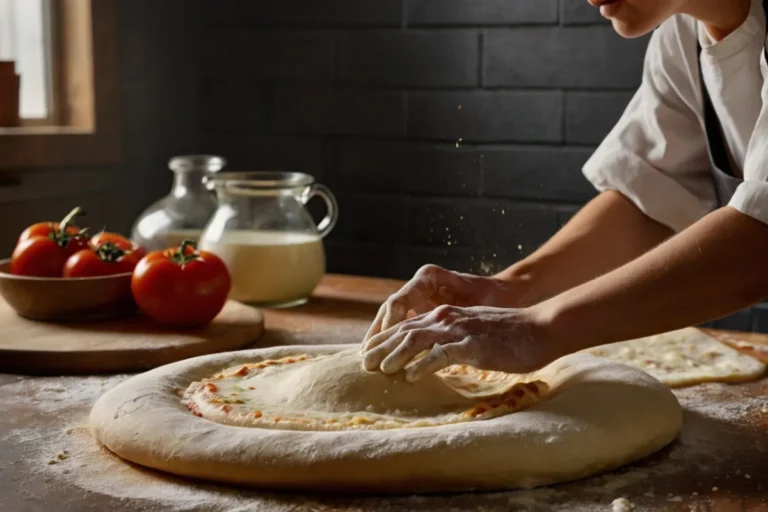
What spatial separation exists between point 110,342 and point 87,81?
4.07ft

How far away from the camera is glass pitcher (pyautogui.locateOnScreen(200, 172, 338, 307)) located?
187cm

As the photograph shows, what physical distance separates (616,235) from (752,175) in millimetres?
457

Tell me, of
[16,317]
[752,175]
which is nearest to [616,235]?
[752,175]

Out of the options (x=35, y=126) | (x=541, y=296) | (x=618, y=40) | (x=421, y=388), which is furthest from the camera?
(x=35, y=126)

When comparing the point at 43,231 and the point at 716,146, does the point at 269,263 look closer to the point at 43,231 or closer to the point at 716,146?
the point at 43,231

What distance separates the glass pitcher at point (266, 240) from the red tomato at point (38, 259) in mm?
304

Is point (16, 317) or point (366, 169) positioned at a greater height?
point (366, 169)

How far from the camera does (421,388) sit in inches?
46.6

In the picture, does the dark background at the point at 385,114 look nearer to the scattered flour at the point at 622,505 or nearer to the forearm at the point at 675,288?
the forearm at the point at 675,288

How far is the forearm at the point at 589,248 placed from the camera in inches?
62.7

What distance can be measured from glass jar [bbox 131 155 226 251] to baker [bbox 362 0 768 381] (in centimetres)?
81

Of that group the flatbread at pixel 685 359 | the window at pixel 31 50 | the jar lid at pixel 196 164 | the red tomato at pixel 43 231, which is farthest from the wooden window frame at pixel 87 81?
the flatbread at pixel 685 359

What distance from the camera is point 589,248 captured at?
168cm

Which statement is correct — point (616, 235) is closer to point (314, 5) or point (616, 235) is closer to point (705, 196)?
point (705, 196)
